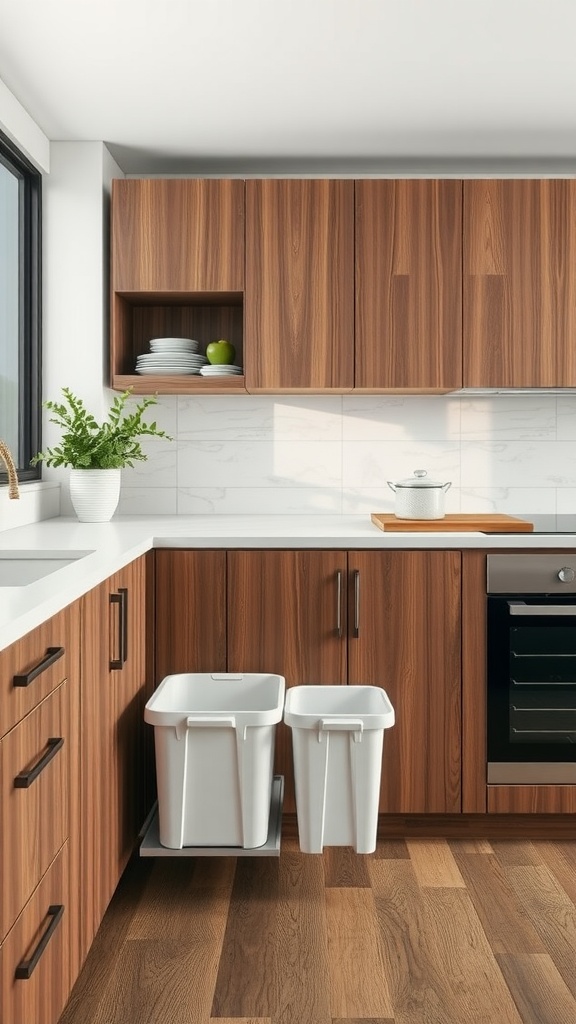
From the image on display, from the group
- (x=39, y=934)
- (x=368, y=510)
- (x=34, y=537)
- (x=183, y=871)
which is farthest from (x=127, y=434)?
(x=39, y=934)

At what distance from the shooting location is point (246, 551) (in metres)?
2.68

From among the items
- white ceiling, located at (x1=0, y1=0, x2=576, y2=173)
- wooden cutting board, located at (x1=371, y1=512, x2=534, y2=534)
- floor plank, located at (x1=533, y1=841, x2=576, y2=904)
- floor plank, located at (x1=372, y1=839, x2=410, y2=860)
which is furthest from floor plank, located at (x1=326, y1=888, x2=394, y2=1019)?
white ceiling, located at (x1=0, y1=0, x2=576, y2=173)

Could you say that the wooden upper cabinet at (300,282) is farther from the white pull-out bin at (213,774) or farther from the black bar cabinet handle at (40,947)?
the black bar cabinet handle at (40,947)

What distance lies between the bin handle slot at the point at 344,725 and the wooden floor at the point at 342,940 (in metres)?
0.46

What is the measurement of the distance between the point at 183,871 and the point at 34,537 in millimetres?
1063

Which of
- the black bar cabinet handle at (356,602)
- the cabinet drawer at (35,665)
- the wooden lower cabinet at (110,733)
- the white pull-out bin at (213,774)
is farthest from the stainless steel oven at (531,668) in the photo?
the cabinet drawer at (35,665)

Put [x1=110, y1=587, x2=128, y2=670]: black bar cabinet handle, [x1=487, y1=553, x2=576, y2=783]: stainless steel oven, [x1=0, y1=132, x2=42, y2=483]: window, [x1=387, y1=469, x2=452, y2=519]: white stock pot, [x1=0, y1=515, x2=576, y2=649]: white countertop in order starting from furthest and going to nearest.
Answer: [x1=0, y1=132, x2=42, y2=483]: window → [x1=387, y1=469, x2=452, y2=519]: white stock pot → [x1=487, y1=553, x2=576, y2=783]: stainless steel oven → [x1=0, y1=515, x2=576, y2=649]: white countertop → [x1=110, y1=587, x2=128, y2=670]: black bar cabinet handle

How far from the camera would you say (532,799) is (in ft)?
8.86

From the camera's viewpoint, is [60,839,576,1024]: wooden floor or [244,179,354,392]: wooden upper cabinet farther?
[244,179,354,392]: wooden upper cabinet

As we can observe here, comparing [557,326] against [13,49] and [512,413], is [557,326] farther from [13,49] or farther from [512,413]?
[13,49]

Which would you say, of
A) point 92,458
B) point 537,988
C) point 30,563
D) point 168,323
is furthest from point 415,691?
point 168,323

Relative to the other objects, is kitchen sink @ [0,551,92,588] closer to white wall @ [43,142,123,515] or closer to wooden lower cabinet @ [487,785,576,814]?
white wall @ [43,142,123,515]

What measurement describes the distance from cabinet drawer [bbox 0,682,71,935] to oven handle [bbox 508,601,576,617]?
150cm

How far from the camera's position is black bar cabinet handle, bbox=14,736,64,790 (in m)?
1.39
